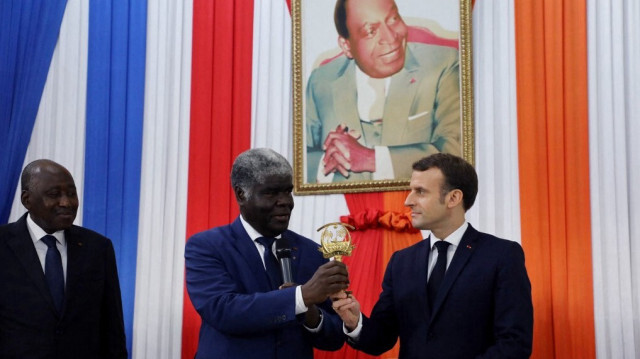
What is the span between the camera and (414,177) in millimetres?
3766

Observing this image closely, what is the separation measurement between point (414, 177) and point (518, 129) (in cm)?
160

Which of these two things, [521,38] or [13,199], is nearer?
[521,38]

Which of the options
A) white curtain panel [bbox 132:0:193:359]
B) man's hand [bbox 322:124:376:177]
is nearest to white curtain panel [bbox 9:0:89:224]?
white curtain panel [bbox 132:0:193:359]

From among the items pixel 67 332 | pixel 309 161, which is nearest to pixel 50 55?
pixel 309 161

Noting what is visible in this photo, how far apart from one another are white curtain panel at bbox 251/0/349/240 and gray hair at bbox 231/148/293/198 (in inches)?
75.2

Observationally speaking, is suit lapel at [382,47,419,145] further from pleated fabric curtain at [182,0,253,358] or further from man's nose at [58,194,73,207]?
man's nose at [58,194,73,207]

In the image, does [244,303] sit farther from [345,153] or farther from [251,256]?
[345,153]

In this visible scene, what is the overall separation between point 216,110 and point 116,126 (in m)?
0.75

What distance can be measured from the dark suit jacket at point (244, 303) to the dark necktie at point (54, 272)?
80 cm

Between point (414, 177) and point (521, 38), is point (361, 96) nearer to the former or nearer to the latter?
A: point (521, 38)

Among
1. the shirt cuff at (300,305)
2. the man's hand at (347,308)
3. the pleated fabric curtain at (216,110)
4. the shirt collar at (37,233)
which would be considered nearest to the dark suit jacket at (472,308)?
the man's hand at (347,308)

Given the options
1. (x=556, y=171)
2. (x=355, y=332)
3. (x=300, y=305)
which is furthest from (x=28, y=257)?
(x=556, y=171)

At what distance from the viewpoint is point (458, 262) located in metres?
3.49

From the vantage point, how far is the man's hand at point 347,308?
3.28 meters
